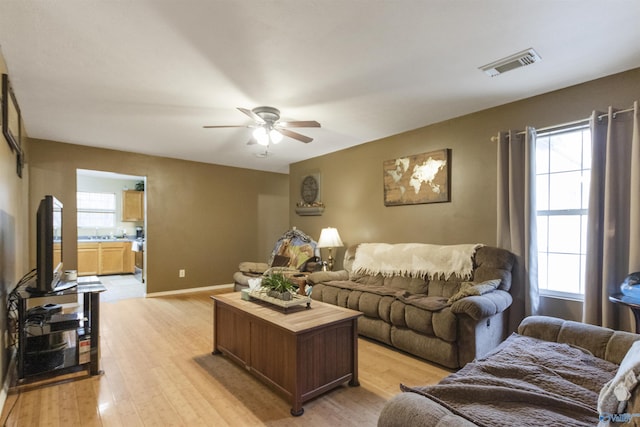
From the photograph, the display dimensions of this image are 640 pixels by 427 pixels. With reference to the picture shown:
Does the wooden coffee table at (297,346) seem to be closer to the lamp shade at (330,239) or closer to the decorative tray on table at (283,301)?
the decorative tray on table at (283,301)

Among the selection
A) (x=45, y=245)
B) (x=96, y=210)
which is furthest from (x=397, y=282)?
(x=96, y=210)

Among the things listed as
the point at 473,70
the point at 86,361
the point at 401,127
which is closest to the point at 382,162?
the point at 401,127

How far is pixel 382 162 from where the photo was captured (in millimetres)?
4484

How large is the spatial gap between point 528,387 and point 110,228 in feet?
29.2

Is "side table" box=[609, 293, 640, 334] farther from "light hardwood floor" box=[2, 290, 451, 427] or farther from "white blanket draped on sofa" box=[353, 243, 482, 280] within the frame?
"light hardwood floor" box=[2, 290, 451, 427]

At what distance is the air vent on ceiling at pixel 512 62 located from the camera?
7.52 feet

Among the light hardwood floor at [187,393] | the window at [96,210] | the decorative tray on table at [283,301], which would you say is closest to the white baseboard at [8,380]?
the light hardwood floor at [187,393]

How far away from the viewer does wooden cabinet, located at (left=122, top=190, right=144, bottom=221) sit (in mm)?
7805

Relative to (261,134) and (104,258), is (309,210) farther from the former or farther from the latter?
(104,258)

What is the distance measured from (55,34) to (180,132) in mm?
2095

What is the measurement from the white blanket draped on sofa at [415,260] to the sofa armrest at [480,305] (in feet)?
1.44

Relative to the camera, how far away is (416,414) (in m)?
1.06

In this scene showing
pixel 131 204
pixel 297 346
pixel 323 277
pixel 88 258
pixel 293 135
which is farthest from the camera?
pixel 131 204

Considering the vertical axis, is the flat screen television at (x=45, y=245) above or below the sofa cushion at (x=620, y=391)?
above
